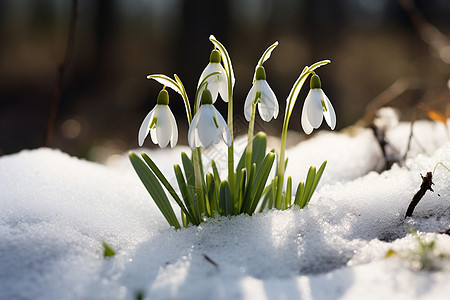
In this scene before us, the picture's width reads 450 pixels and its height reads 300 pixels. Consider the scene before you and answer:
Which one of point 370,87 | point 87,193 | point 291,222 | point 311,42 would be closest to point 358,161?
point 291,222

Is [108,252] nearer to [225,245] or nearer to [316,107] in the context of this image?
[225,245]

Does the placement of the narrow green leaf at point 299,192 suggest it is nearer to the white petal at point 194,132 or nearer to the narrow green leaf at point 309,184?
the narrow green leaf at point 309,184

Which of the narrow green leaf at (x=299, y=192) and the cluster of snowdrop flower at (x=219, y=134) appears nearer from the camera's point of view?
the cluster of snowdrop flower at (x=219, y=134)

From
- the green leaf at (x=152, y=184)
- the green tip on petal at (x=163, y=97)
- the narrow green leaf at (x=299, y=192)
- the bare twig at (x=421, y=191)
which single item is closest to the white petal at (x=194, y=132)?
the green tip on petal at (x=163, y=97)

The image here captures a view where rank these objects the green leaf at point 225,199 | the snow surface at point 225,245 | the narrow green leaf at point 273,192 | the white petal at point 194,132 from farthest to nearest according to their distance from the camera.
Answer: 1. the narrow green leaf at point 273,192
2. the green leaf at point 225,199
3. the white petal at point 194,132
4. the snow surface at point 225,245

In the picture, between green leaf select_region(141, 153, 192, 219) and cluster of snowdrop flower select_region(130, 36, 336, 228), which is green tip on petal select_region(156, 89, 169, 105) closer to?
cluster of snowdrop flower select_region(130, 36, 336, 228)
